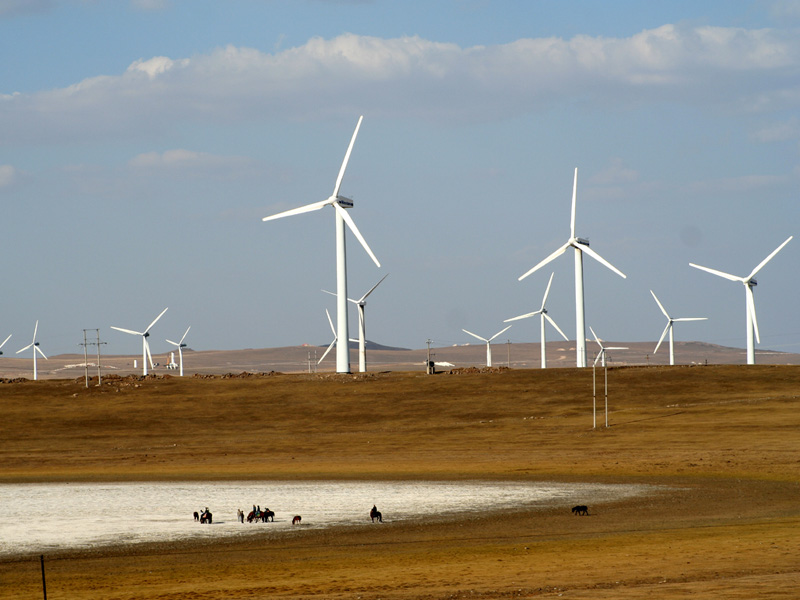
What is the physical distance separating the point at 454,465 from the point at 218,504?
61.1ft

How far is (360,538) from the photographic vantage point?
116 feet

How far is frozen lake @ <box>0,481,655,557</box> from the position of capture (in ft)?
124

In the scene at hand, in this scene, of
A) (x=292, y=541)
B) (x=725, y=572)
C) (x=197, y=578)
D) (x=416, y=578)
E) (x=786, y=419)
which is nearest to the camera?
(x=725, y=572)

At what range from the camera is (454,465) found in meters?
60.8

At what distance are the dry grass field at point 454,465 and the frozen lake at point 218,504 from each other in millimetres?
2257

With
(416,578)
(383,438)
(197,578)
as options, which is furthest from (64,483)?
(416,578)

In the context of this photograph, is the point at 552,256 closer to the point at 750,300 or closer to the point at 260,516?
the point at 750,300

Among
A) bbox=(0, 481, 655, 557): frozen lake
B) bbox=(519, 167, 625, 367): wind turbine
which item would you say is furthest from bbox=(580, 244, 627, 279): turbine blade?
bbox=(0, 481, 655, 557): frozen lake

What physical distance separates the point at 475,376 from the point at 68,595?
77019 mm

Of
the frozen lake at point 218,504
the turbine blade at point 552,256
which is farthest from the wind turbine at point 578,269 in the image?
the frozen lake at point 218,504

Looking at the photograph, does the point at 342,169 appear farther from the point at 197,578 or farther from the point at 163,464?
the point at 197,578

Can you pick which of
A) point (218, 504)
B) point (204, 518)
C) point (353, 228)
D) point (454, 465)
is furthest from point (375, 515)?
point (353, 228)

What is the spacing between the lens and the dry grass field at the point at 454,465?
26469 mm

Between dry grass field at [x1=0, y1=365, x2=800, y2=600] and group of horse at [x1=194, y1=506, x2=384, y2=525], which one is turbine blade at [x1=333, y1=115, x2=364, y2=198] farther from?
group of horse at [x1=194, y1=506, x2=384, y2=525]
